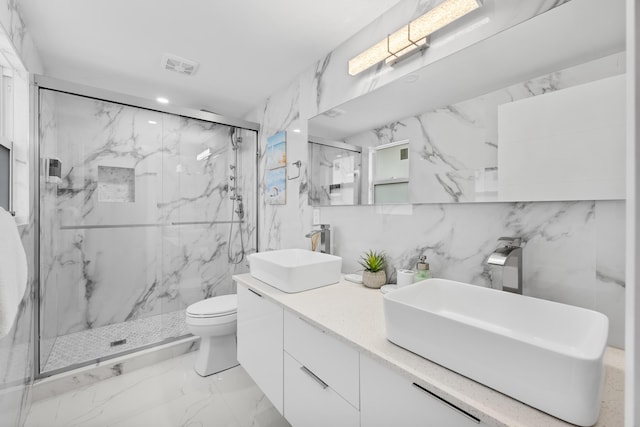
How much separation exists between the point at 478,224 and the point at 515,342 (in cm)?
65

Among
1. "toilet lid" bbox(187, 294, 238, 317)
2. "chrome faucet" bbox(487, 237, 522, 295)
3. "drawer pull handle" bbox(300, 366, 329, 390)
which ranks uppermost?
"chrome faucet" bbox(487, 237, 522, 295)

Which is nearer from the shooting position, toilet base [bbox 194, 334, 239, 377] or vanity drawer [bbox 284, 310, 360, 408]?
vanity drawer [bbox 284, 310, 360, 408]

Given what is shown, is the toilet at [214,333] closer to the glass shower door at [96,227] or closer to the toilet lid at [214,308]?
the toilet lid at [214,308]

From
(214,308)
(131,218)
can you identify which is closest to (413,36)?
(214,308)

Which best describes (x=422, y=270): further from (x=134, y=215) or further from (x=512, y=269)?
(x=134, y=215)

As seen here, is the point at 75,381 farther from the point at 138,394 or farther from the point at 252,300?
the point at 252,300

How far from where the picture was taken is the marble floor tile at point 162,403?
156cm

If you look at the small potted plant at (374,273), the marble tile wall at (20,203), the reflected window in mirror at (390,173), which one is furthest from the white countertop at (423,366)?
the marble tile wall at (20,203)

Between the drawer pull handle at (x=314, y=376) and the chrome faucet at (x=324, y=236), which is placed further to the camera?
the chrome faucet at (x=324, y=236)

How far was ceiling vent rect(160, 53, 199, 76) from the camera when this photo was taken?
196 centimetres

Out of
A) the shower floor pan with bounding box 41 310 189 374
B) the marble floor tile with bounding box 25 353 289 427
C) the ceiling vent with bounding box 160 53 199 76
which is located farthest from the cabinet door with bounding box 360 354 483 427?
the ceiling vent with bounding box 160 53 199 76

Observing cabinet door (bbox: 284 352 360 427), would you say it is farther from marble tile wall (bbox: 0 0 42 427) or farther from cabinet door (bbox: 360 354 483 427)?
marble tile wall (bbox: 0 0 42 427)

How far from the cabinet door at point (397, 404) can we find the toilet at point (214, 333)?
1417 mm

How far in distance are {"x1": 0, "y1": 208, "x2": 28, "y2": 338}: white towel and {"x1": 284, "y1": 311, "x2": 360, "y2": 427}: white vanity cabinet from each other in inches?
35.5
